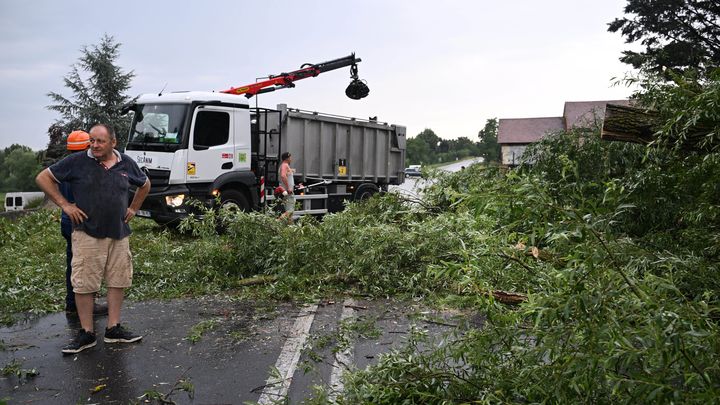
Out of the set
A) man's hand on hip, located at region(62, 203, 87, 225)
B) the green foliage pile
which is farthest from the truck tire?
the green foliage pile

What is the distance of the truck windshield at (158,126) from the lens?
36.7 feet

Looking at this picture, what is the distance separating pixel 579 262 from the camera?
87.8 inches

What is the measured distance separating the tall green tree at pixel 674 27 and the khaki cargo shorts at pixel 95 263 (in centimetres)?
2322

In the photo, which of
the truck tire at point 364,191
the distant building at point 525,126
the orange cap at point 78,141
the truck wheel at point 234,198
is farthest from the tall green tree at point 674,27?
the distant building at point 525,126

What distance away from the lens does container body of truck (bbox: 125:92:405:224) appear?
11.0 metres

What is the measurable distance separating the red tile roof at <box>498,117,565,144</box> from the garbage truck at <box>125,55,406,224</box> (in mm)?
53009

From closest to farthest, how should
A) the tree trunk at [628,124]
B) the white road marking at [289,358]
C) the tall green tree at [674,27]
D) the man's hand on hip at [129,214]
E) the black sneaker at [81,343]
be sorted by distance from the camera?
the white road marking at [289,358]
the tree trunk at [628,124]
the black sneaker at [81,343]
the man's hand on hip at [129,214]
the tall green tree at [674,27]

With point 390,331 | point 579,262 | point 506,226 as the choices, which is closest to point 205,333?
point 390,331

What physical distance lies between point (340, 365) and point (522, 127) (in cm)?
6659

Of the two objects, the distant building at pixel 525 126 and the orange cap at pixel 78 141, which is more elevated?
the distant building at pixel 525 126

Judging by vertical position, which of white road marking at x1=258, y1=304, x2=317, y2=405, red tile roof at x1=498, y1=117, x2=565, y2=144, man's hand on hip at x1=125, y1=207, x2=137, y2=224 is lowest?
white road marking at x1=258, y1=304, x2=317, y2=405

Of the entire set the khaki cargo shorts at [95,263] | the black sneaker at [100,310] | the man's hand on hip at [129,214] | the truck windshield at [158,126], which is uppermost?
the truck windshield at [158,126]

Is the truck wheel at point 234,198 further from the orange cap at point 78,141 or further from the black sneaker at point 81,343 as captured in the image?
the black sneaker at point 81,343

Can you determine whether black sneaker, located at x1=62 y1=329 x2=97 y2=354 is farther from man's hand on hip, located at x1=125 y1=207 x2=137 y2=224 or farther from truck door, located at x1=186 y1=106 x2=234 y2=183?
truck door, located at x1=186 y1=106 x2=234 y2=183
